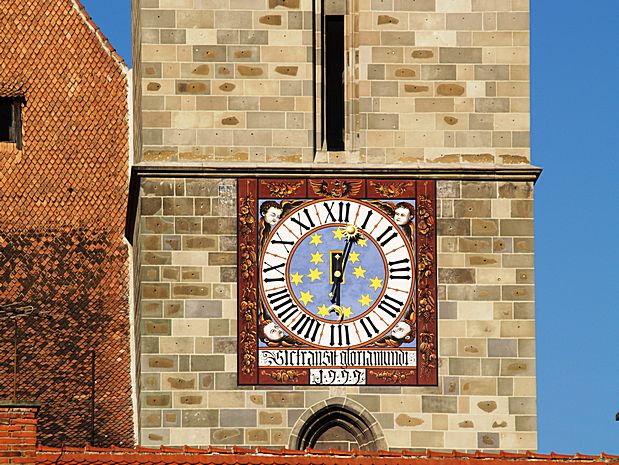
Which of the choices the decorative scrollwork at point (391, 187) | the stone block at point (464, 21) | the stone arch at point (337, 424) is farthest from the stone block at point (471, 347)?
the stone block at point (464, 21)

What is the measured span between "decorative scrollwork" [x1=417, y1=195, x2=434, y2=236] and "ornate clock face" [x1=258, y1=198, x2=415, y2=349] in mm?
144

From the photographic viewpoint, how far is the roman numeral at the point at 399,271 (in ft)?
126

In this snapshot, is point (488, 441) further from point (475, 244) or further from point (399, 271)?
point (475, 244)

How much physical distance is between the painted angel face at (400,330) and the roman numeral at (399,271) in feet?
1.88

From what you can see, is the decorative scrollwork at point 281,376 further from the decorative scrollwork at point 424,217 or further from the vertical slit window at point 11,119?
the vertical slit window at point 11,119

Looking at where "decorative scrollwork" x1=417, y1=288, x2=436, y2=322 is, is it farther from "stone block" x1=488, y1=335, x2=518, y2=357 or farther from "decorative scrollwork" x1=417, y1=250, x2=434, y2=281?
"stone block" x1=488, y1=335, x2=518, y2=357

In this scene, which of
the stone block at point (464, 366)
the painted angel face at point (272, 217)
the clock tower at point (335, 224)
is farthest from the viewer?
the painted angel face at point (272, 217)

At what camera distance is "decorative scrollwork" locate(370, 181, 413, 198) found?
1517 inches

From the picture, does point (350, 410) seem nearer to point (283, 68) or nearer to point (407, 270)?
point (407, 270)

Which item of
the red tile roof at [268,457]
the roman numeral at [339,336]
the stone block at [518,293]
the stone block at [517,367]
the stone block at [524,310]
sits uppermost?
the stone block at [518,293]

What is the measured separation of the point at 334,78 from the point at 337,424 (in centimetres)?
445

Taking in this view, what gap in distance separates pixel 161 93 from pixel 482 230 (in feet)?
14.2

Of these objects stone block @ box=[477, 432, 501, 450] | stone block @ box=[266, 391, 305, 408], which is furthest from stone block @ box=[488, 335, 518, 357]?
stone block @ box=[266, 391, 305, 408]

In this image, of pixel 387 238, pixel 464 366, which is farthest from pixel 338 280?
pixel 464 366
